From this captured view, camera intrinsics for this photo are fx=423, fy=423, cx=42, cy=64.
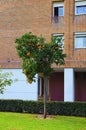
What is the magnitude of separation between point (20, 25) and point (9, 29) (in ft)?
3.84

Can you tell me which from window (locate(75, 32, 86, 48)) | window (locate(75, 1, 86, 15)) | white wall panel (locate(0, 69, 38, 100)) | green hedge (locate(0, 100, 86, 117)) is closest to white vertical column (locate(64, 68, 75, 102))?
window (locate(75, 32, 86, 48))

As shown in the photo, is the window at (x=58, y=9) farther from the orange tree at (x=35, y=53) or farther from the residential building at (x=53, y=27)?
the orange tree at (x=35, y=53)

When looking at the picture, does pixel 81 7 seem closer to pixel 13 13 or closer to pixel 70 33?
pixel 70 33

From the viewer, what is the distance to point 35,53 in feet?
80.6

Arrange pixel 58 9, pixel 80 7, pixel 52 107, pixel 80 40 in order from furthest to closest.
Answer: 1. pixel 58 9
2. pixel 80 7
3. pixel 80 40
4. pixel 52 107

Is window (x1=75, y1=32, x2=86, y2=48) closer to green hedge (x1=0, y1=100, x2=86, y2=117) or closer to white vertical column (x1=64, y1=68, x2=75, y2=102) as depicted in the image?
white vertical column (x1=64, y1=68, x2=75, y2=102)

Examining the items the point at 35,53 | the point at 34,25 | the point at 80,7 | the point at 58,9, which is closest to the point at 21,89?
the point at 34,25

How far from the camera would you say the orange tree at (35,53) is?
80.6 ft

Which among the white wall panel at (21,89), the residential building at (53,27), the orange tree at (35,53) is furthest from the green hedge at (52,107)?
the residential building at (53,27)

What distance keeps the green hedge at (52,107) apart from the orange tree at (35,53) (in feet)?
14.1

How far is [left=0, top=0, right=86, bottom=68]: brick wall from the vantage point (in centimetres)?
3588

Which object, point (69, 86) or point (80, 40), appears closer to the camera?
point (69, 86)

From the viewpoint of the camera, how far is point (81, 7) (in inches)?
1433

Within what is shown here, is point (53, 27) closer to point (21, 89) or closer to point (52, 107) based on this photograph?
point (21, 89)
